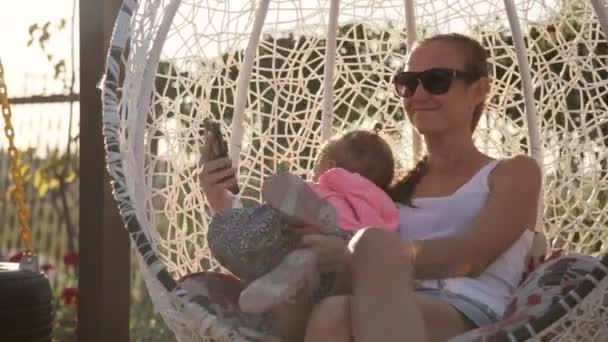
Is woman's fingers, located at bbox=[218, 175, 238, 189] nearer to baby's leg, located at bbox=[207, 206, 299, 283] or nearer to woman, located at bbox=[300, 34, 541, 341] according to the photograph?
baby's leg, located at bbox=[207, 206, 299, 283]

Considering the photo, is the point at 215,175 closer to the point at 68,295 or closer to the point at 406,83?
the point at 406,83

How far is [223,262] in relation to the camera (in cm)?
184

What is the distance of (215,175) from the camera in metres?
2.06

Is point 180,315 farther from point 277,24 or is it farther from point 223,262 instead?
point 277,24

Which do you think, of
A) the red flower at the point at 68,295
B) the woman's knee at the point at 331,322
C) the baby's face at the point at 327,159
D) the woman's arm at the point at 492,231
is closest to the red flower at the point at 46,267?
the red flower at the point at 68,295

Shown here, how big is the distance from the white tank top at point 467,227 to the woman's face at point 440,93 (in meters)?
0.13

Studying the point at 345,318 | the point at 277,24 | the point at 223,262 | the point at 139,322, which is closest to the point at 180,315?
the point at 223,262

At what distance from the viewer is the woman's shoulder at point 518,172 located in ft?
6.77

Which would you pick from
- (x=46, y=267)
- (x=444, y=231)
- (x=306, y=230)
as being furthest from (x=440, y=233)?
(x=46, y=267)

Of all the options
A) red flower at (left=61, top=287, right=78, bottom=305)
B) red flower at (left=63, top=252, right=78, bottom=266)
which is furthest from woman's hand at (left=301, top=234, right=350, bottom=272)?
red flower at (left=63, top=252, right=78, bottom=266)

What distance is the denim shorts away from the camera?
1908mm

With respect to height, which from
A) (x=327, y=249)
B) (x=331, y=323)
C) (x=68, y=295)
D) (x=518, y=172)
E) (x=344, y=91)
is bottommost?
(x=68, y=295)

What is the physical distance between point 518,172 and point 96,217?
3.70 feet

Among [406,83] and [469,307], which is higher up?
[406,83]
